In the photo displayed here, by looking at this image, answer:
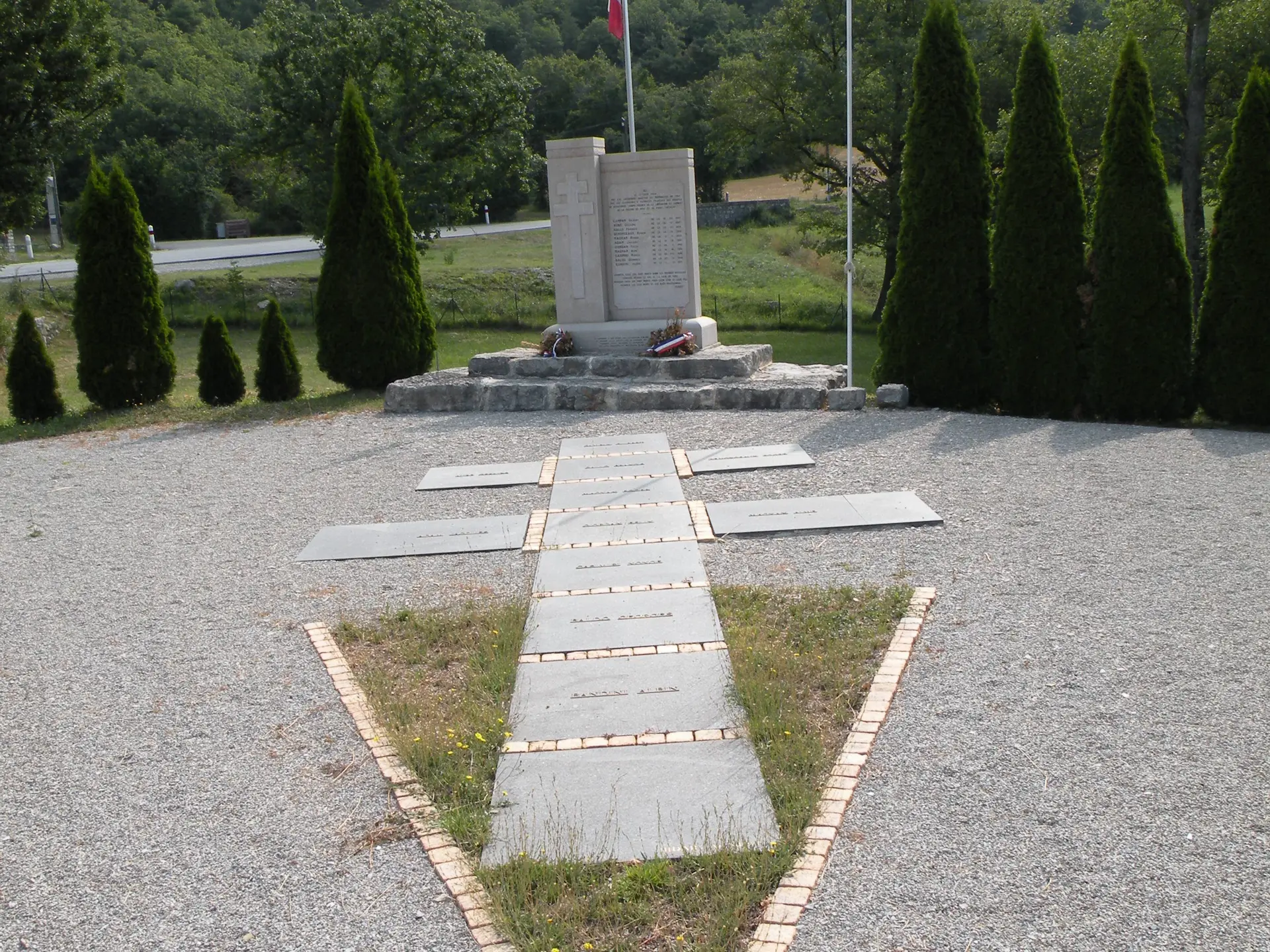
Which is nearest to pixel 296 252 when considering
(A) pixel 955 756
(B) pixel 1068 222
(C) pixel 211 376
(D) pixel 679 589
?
(C) pixel 211 376

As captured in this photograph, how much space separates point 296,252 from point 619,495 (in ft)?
92.1

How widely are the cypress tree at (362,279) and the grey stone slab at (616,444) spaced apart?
3.57 m

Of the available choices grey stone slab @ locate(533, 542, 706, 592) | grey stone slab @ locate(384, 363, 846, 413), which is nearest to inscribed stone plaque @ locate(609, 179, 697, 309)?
grey stone slab @ locate(384, 363, 846, 413)

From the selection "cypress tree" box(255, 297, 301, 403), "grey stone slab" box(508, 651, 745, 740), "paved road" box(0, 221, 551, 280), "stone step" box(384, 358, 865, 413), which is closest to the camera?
"grey stone slab" box(508, 651, 745, 740)

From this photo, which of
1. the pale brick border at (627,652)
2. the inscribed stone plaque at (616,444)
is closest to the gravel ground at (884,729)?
the pale brick border at (627,652)

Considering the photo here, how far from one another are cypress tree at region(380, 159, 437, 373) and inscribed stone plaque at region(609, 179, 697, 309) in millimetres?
2056

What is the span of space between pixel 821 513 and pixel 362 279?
6.93m

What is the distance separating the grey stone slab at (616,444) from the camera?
28.8ft

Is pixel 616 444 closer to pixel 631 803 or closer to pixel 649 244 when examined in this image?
pixel 649 244

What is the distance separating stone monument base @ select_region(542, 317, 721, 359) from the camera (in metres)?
11.7

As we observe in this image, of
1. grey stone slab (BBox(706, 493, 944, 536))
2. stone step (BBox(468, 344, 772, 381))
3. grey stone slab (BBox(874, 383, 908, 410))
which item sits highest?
stone step (BBox(468, 344, 772, 381))

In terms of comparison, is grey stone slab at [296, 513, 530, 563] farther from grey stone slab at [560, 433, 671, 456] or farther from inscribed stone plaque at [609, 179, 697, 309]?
inscribed stone plaque at [609, 179, 697, 309]

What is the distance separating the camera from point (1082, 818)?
323 cm

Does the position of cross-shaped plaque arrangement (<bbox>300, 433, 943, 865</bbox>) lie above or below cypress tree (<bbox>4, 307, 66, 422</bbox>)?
below
